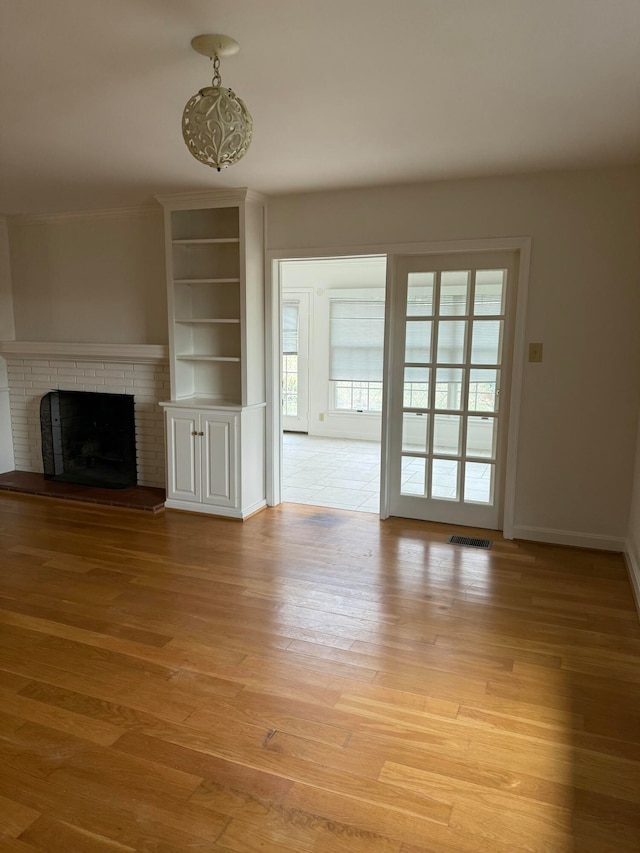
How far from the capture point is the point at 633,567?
341cm

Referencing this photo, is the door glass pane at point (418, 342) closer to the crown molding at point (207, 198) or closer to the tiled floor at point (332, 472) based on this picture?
the tiled floor at point (332, 472)

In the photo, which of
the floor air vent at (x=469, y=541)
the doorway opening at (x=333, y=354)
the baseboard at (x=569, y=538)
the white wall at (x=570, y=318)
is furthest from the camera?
the doorway opening at (x=333, y=354)

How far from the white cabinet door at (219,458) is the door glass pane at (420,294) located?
155 centimetres

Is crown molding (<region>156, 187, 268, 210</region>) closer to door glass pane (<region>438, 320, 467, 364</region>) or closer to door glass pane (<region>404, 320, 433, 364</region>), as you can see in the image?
door glass pane (<region>404, 320, 433, 364</region>)

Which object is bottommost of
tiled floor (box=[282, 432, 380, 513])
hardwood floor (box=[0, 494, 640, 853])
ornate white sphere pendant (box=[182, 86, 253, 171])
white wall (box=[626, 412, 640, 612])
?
hardwood floor (box=[0, 494, 640, 853])

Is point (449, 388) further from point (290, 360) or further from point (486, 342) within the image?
point (290, 360)

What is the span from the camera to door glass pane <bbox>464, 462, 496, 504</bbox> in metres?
4.21

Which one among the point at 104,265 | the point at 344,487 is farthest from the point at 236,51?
the point at 344,487

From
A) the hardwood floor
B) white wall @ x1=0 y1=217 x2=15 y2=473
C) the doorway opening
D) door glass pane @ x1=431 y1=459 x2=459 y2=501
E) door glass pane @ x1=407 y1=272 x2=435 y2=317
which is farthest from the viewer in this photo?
the doorway opening

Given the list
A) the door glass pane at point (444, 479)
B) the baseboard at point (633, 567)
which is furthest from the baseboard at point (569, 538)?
the door glass pane at point (444, 479)

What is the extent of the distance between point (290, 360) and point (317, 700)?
646 centimetres

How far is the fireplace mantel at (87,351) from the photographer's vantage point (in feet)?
15.9

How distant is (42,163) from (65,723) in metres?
3.17

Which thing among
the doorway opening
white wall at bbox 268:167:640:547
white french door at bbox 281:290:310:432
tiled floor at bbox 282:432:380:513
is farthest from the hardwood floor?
white french door at bbox 281:290:310:432
